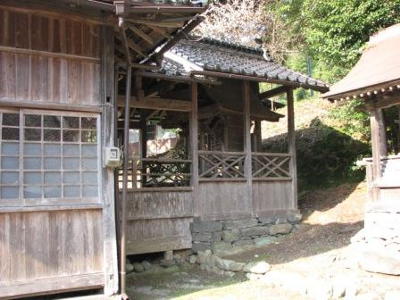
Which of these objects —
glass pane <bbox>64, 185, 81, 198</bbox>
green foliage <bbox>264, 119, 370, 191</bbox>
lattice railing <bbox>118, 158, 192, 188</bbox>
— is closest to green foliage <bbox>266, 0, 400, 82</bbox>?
green foliage <bbox>264, 119, 370, 191</bbox>

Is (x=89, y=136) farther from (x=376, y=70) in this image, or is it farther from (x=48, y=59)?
(x=376, y=70)

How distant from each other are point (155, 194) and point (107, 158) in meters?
3.80

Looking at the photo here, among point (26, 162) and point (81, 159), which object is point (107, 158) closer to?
point (81, 159)

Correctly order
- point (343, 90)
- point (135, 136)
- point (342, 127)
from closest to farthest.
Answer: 1. point (343, 90)
2. point (342, 127)
3. point (135, 136)

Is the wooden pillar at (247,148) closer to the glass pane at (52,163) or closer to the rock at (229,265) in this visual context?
the rock at (229,265)

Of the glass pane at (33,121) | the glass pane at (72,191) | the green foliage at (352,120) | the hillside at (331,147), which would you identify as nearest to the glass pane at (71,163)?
the glass pane at (72,191)

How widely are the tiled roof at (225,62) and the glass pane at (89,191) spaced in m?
3.88

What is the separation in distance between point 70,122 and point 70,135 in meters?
0.21

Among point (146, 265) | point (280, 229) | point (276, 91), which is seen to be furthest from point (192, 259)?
point (276, 91)

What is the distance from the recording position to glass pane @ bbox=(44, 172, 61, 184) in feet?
24.4

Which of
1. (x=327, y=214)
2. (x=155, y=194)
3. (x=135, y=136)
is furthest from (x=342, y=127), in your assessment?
(x=135, y=136)

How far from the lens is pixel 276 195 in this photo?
1345 centimetres

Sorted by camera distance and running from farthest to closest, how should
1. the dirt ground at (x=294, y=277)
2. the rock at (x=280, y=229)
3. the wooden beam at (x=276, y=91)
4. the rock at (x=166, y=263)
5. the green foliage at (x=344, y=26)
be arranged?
the green foliage at (x=344, y=26) → the wooden beam at (x=276, y=91) → the rock at (x=280, y=229) → the rock at (x=166, y=263) → the dirt ground at (x=294, y=277)

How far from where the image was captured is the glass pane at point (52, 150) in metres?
7.49
